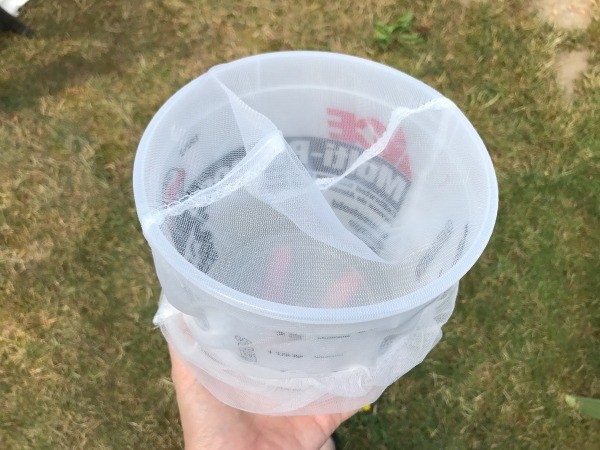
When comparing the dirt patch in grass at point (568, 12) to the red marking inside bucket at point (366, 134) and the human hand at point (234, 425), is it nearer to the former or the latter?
the red marking inside bucket at point (366, 134)

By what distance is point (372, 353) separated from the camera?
0.73 meters

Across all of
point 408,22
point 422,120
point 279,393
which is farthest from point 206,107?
point 408,22

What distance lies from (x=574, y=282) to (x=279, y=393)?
72 centimetres

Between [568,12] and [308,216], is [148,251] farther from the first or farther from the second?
[568,12]

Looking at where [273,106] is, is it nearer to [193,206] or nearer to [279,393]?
[193,206]

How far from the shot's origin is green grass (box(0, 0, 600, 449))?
3.85 feet

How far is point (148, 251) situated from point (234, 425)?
1.48ft

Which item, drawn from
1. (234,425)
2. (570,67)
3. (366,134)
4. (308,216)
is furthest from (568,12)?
(234,425)

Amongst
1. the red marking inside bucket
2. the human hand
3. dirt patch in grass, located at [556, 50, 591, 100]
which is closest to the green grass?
dirt patch in grass, located at [556, 50, 591, 100]

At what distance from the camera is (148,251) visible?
4.11 ft

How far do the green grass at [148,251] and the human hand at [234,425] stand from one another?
0.22 meters

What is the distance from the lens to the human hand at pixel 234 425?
931 millimetres

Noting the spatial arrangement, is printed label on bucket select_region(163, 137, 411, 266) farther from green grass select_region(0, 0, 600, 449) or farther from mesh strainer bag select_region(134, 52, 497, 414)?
green grass select_region(0, 0, 600, 449)

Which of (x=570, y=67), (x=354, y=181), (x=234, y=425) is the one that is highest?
(x=354, y=181)
